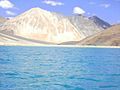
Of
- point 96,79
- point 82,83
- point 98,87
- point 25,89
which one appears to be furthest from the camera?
point 96,79

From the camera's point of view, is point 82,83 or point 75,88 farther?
point 82,83

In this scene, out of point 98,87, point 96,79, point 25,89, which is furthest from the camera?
point 96,79

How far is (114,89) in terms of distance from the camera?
34438 mm

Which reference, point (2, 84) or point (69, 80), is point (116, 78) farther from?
point (2, 84)

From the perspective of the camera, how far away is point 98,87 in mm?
35844

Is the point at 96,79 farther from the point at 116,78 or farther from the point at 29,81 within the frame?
the point at 29,81

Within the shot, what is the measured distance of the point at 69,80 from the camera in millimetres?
40656

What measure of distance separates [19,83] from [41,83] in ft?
7.37

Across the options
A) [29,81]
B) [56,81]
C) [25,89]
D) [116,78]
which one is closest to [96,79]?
[116,78]

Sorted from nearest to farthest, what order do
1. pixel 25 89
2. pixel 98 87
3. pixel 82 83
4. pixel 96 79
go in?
pixel 25 89
pixel 98 87
pixel 82 83
pixel 96 79

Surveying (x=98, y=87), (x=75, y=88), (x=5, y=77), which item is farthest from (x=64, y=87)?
(x=5, y=77)

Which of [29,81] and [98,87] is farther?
[29,81]

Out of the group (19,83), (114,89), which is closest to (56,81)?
(19,83)

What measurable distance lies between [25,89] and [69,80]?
823cm
